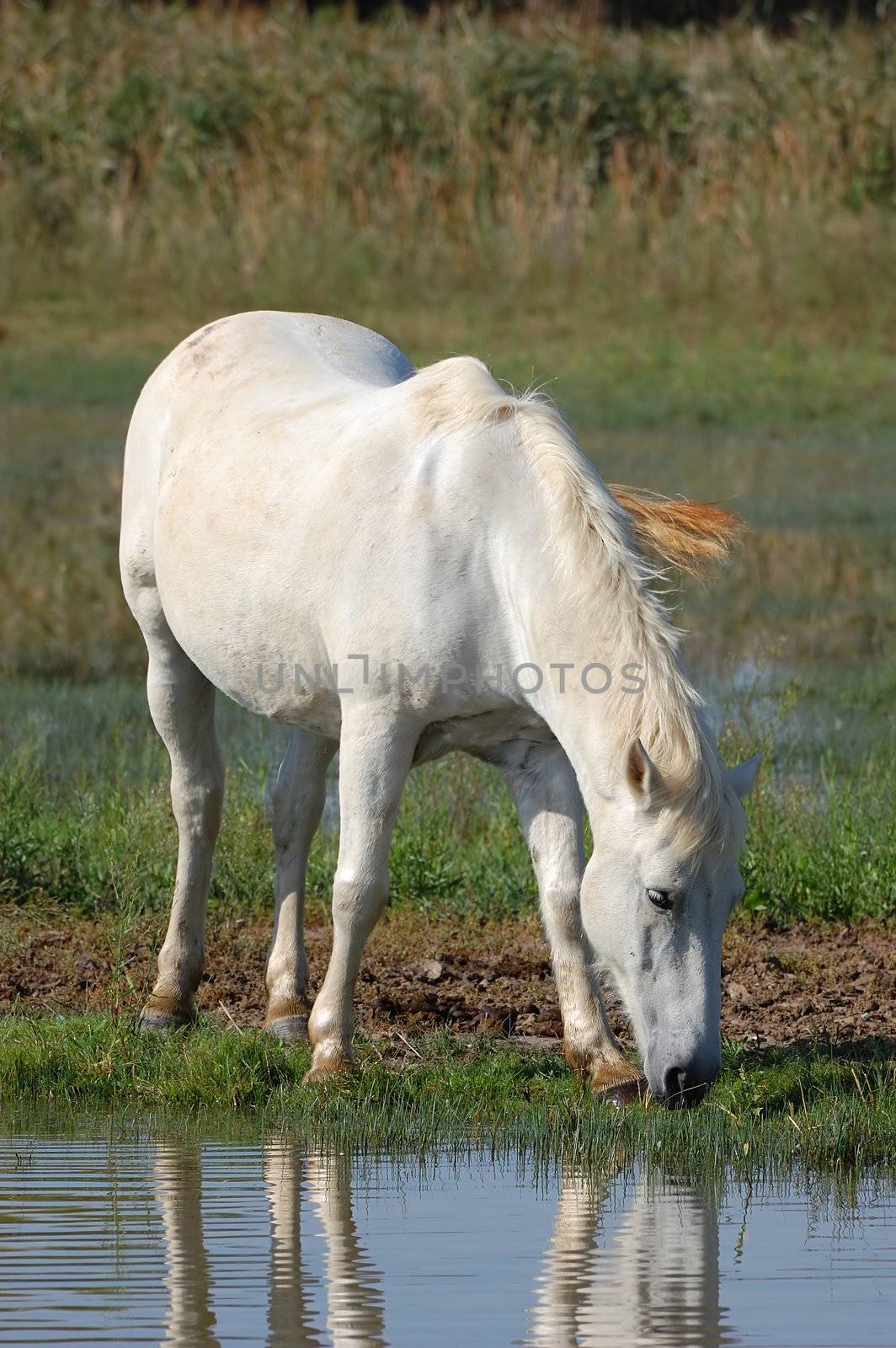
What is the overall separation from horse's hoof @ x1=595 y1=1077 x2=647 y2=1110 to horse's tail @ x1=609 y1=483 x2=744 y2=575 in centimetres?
123

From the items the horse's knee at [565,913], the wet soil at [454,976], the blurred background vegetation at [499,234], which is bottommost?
the wet soil at [454,976]

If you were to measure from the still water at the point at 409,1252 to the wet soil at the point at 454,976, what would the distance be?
45.0 inches

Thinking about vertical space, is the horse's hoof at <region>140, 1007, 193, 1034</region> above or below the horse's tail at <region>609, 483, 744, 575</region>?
below

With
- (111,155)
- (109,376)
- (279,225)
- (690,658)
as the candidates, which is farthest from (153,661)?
(111,155)

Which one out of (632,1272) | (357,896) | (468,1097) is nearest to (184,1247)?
(632,1272)

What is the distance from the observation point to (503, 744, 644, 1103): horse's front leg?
17.6 feet

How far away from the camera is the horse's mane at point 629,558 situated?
4.78m

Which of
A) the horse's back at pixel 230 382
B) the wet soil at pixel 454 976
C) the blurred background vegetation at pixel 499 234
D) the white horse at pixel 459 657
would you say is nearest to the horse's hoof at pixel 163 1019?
the white horse at pixel 459 657

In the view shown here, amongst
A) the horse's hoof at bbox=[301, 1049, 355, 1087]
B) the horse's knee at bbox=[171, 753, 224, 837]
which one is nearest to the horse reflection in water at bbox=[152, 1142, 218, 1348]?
the horse's hoof at bbox=[301, 1049, 355, 1087]

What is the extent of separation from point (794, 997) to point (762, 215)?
12.4 m

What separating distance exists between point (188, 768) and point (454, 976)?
3.17ft

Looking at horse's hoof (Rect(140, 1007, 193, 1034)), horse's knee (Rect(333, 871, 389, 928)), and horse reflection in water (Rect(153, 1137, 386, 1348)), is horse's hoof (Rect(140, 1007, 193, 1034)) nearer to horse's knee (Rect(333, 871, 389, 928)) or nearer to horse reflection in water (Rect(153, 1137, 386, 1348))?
horse's knee (Rect(333, 871, 389, 928))

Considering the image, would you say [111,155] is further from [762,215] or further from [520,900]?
[520,900]

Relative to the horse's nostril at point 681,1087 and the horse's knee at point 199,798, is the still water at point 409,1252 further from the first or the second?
the horse's knee at point 199,798
